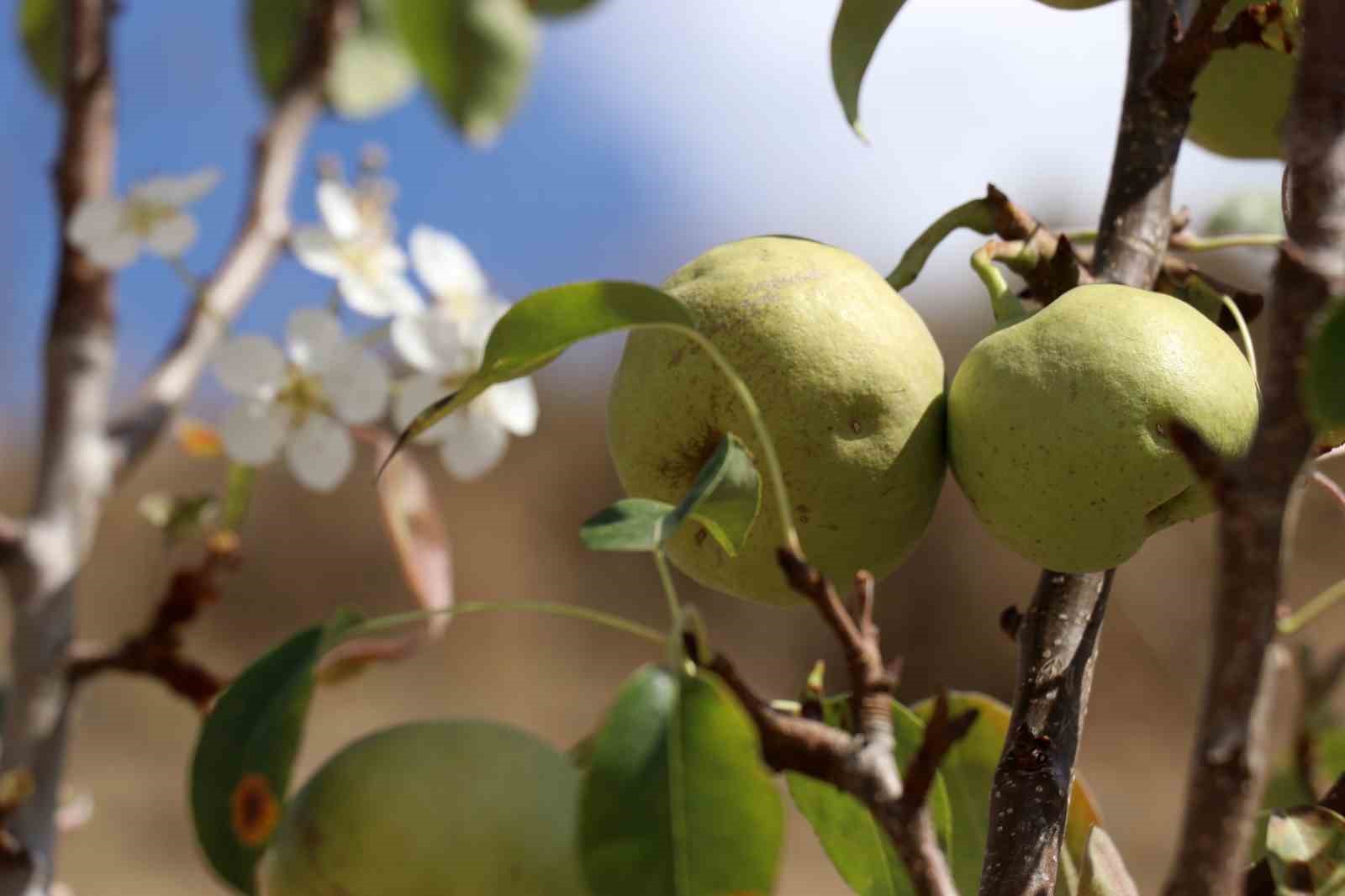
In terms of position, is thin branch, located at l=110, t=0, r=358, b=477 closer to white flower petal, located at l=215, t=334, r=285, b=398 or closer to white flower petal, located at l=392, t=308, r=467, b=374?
white flower petal, located at l=215, t=334, r=285, b=398

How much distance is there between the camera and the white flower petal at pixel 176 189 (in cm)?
119

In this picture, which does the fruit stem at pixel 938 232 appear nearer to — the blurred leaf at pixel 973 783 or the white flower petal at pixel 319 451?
the blurred leaf at pixel 973 783

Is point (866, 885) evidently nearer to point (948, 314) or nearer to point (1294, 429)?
point (1294, 429)

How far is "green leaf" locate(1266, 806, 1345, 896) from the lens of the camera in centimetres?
57

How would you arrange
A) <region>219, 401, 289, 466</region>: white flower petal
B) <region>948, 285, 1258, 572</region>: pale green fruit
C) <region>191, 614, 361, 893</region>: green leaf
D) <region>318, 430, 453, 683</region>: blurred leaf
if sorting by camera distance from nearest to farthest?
<region>191, 614, 361, 893</region>: green leaf → <region>948, 285, 1258, 572</region>: pale green fruit → <region>318, 430, 453, 683</region>: blurred leaf → <region>219, 401, 289, 466</region>: white flower petal

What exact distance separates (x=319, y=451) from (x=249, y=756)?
0.69m

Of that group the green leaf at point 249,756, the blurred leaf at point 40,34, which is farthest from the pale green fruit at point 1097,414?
the blurred leaf at point 40,34

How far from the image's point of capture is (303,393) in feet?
3.78

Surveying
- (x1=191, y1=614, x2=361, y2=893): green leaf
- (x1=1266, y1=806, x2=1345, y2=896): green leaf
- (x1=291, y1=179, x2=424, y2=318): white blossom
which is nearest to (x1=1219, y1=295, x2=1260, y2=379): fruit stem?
(x1=1266, y1=806, x2=1345, y2=896): green leaf

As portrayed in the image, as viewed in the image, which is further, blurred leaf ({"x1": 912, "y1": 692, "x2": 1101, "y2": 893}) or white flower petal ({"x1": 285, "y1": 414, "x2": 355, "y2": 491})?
white flower petal ({"x1": 285, "y1": 414, "x2": 355, "y2": 491})

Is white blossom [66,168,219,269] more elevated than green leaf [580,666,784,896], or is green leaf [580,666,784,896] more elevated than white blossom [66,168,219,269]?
green leaf [580,666,784,896]

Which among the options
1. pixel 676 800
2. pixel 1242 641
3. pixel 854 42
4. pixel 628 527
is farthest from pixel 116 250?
pixel 1242 641

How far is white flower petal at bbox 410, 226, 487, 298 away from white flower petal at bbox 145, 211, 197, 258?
0.19 m

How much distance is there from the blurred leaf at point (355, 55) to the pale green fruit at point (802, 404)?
118 cm
